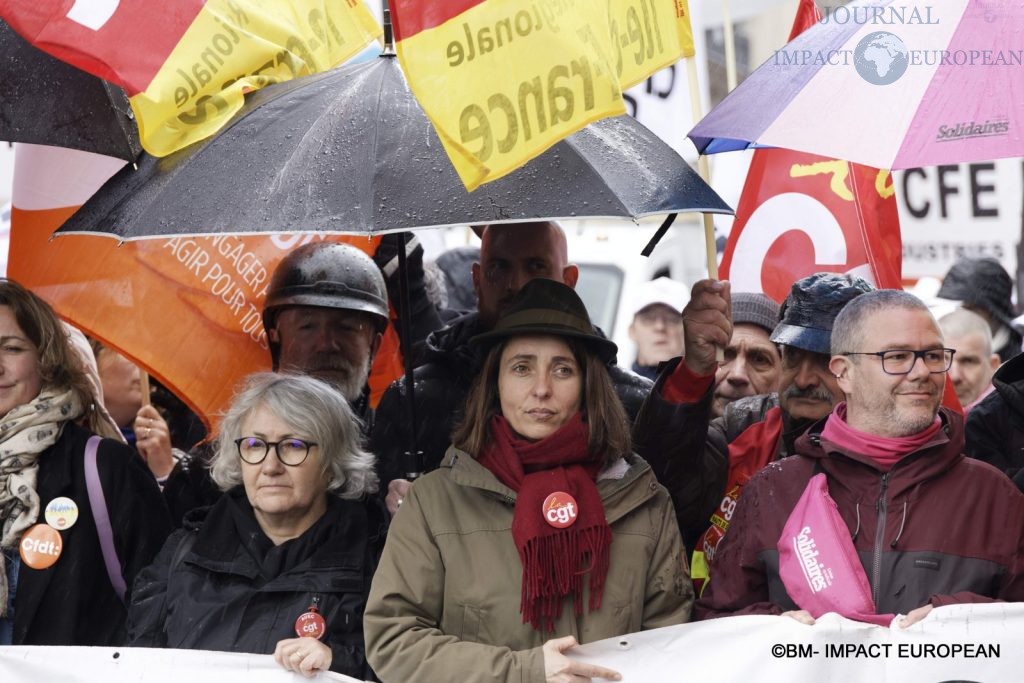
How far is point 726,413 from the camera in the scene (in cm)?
559

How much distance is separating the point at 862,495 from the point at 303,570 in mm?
1570

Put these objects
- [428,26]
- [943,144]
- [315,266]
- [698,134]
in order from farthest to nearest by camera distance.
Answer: [315,266], [698,134], [943,144], [428,26]

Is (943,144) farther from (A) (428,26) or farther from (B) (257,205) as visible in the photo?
(B) (257,205)

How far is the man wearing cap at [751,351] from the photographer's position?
21.3 ft

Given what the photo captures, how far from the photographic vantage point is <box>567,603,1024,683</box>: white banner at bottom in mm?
4004

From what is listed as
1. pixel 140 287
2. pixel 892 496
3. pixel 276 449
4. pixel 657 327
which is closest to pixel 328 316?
pixel 140 287

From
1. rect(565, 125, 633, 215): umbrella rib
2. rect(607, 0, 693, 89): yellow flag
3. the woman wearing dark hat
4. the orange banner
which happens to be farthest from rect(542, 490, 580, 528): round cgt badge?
the orange banner

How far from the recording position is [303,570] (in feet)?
15.0

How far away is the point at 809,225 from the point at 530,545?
2996 millimetres

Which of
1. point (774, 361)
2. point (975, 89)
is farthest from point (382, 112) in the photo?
point (774, 361)

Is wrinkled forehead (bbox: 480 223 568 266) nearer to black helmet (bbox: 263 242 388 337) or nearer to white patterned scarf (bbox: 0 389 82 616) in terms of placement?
black helmet (bbox: 263 242 388 337)

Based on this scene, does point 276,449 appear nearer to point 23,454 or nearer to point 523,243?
point 23,454

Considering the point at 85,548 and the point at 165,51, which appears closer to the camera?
the point at 165,51

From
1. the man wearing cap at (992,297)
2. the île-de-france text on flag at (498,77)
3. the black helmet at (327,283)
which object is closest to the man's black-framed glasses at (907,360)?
the île-de-france text on flag at (498,77)
